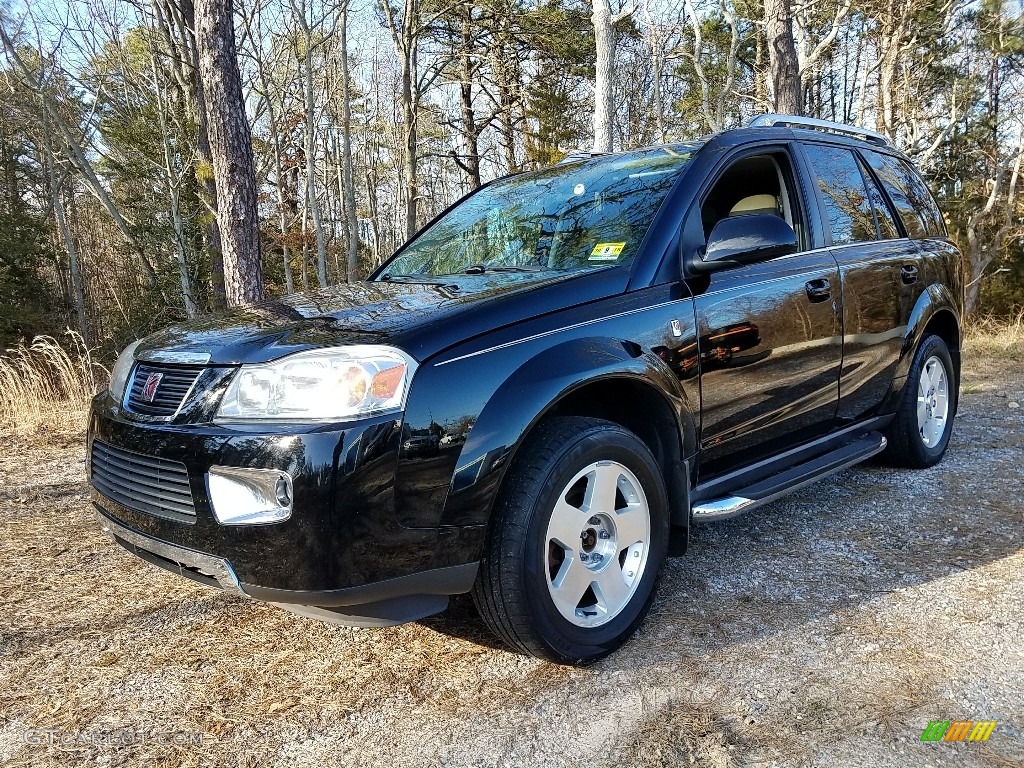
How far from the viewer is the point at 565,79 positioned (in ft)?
67.5

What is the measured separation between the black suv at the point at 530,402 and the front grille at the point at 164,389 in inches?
0.4

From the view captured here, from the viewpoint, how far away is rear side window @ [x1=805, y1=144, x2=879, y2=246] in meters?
3.54

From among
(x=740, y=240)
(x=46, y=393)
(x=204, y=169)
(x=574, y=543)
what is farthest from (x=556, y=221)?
(x=204, y=169)

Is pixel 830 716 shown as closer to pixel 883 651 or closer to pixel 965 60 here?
pixel 883 651

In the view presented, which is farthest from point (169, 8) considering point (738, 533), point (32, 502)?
point (738, 533)

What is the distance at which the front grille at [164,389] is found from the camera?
7.08 ft

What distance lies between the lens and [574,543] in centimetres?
227

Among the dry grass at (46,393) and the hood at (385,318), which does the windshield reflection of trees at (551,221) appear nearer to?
the hood at (385,318)

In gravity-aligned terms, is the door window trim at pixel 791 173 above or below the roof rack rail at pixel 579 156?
below

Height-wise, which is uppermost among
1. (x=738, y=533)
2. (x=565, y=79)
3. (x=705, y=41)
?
(x=705, y=41)

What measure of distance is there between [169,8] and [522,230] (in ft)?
50.5

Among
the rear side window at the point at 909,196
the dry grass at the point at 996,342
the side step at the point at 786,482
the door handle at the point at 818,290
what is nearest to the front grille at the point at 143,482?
the side step at the point at 786,482

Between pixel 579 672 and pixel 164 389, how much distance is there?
1631 mm

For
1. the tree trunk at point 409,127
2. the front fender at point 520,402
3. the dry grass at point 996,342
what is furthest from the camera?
the tree trunk at point 409,127
